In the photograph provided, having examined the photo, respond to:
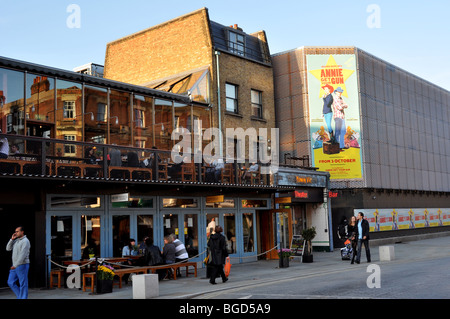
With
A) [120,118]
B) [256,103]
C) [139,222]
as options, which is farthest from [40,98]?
[256,103]

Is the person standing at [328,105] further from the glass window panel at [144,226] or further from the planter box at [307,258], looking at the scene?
the glass window panel at [144,226]

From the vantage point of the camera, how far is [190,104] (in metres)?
22.9

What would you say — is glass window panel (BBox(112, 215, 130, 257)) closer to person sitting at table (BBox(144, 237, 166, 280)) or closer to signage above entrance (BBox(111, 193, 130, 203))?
signage above entrance (BBox(111, 193, 130, 203))

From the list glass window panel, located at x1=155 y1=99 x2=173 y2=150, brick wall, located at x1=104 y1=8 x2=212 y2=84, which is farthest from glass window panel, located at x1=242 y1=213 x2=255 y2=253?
brick wall, located at x1=104 y1=8 x2=212 y2=84

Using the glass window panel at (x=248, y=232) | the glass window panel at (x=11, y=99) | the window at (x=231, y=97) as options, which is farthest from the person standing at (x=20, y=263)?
the window at (x=231, y=97)

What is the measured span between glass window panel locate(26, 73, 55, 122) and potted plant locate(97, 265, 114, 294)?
6.36 metres

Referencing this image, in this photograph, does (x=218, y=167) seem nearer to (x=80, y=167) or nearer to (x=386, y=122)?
(x=80, y=167)

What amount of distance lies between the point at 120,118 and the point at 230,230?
678 cm

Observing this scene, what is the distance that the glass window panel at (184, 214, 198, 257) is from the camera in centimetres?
2056

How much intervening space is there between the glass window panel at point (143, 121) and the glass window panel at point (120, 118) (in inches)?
12.1
